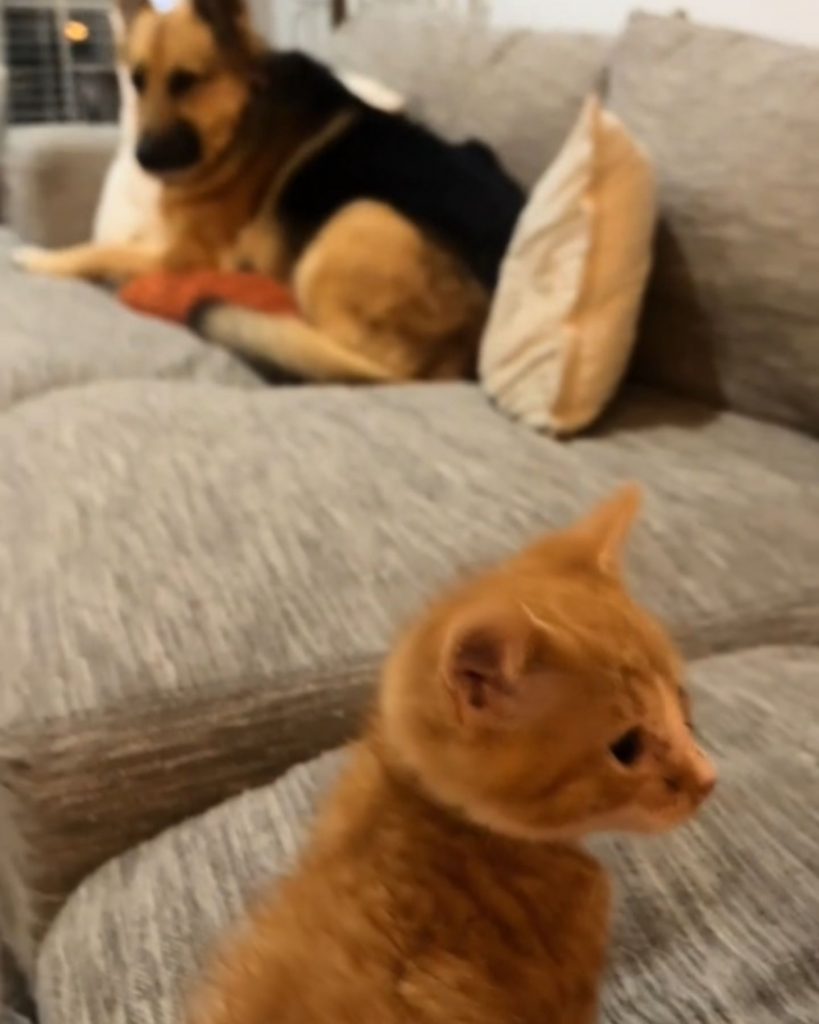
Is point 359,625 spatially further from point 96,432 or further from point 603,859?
point 96,432

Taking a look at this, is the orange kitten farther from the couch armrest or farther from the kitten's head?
the couch armrest

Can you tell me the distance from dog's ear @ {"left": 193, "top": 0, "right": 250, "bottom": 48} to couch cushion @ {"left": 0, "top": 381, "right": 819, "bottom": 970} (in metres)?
1.07

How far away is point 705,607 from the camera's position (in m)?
1.12

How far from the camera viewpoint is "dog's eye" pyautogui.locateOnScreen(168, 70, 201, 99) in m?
2.30

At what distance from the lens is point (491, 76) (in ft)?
6.51

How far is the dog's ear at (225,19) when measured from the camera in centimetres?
228

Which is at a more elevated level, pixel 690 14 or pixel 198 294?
pixel 690 14

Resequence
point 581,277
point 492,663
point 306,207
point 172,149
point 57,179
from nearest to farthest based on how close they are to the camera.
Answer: point 492,663
point 581,277
point 306,207
point 172,149
point 57,179

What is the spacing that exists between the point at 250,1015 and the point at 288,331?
1.25 m

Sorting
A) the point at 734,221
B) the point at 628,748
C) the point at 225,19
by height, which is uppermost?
the point at 628,748

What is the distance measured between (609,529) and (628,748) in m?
0.15

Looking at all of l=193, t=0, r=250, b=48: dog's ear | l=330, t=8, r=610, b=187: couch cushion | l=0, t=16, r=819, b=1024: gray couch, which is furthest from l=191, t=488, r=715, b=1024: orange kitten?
l=193, t=0, r=250, b=48: dog's ear

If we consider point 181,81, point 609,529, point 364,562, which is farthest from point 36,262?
point 609,529

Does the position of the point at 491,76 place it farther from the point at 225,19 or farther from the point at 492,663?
the point at 492,663
